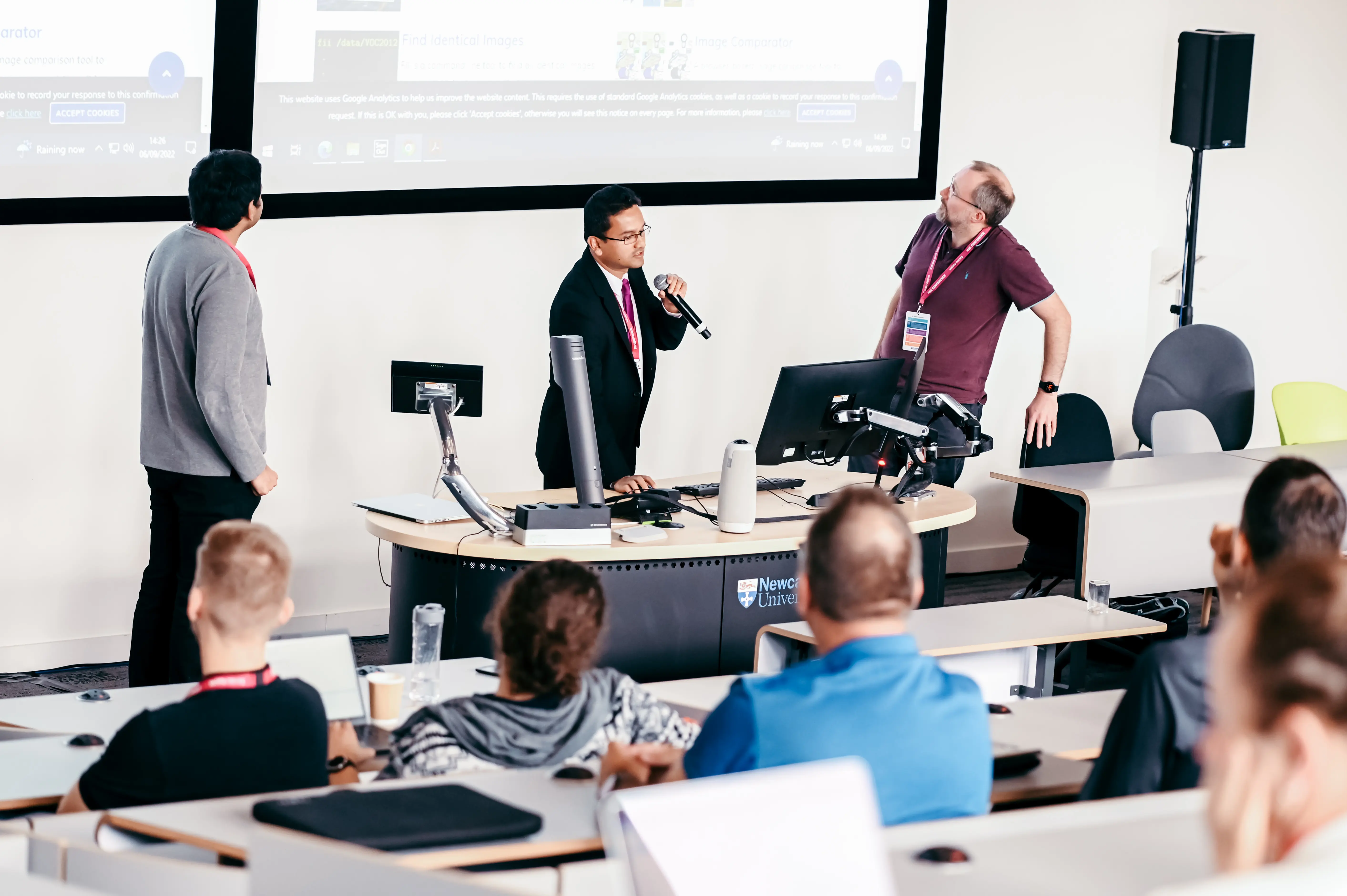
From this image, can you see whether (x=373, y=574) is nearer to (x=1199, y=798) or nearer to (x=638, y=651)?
→ (x=638, y=651)

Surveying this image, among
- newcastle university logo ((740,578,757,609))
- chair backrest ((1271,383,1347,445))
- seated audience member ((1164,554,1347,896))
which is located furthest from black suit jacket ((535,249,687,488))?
seated audience member ((1164,554,1347,896))

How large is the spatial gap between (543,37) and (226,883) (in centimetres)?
396

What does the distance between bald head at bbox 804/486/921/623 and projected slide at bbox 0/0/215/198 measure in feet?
10.5

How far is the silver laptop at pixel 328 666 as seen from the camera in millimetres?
2555

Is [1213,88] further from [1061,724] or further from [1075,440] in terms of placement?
[1061,724]

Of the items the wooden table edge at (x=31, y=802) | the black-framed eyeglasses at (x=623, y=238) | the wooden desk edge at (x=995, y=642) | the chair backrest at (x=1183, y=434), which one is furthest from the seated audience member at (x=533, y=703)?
the chair backrest at (x=1183, y=434)

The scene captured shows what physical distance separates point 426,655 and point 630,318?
1605 millimetres

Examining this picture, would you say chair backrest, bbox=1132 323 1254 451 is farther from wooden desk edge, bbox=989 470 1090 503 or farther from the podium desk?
the podium desk

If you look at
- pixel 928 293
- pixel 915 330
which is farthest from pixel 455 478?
pixel 928 293

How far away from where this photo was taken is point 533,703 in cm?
227

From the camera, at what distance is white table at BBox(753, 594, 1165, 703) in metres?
3.36

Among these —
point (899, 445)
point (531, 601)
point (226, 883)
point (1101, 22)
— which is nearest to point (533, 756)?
point (531, 601)

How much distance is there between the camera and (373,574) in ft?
17.3

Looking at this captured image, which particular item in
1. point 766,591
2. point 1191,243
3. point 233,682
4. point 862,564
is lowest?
point 766,591
